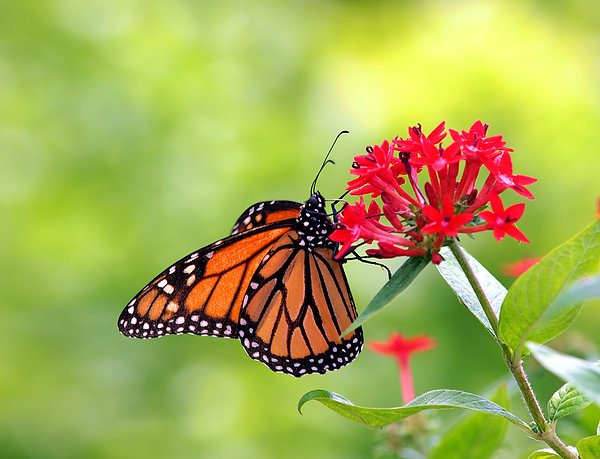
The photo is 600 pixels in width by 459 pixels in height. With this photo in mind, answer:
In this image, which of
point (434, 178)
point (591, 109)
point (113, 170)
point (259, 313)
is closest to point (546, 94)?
point (591, 109)

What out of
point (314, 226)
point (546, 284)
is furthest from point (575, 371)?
point (314, 226)

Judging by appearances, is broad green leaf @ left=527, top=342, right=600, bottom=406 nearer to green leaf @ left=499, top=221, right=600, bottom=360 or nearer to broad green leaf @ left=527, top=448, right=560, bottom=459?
green leaf @ left=499, top=221, right=600, bottom=360

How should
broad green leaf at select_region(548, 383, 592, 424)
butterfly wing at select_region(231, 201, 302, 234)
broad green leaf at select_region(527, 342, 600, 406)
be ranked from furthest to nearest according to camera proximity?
1. butterfly wing at select_region(231, 201, 302, 234)
2. broad green leaf at select_region(548, 383, 592, 424)
3. broad green leaf at select_region(527, 342, 600, 406)

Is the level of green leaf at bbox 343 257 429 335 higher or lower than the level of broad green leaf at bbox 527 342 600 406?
higher

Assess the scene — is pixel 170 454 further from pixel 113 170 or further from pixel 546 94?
pixel 546 94

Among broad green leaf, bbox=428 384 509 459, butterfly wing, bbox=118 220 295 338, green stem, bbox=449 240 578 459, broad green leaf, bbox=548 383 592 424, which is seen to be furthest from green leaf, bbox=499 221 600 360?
butterfly wing, bbox=118 220 295 338

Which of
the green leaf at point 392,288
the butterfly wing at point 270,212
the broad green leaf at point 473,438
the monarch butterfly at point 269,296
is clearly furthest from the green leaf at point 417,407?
the butterfly wing at point 270,212

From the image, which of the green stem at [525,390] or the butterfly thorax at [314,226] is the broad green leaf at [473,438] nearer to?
the green stem at [525,390]

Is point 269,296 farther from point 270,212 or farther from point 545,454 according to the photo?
point 545,454
